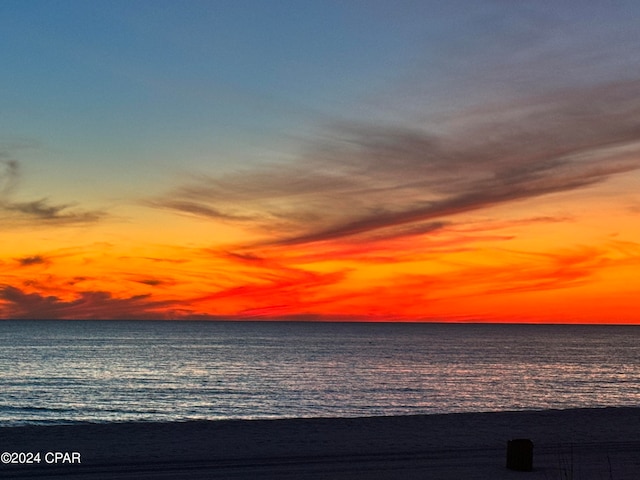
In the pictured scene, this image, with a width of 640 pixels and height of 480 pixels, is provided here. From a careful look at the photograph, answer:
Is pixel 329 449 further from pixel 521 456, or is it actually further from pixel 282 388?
pixel 282 388

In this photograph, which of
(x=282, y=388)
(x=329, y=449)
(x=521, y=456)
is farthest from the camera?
(x=282, y=388)

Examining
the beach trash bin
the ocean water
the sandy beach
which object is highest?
the beach trash bin

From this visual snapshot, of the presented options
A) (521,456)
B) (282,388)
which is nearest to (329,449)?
(521,456)

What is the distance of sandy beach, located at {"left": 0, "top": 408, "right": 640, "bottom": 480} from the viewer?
1498 cm

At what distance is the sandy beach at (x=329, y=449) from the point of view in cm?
1498

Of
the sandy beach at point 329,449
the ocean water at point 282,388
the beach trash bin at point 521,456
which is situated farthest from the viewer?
the ocean water at point 282,388

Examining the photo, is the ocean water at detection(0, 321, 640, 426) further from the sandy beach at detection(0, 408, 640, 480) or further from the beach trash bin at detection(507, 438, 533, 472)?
the beach trash bin at detection(507, 438, 533, 472)

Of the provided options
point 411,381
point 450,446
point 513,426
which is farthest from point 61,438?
point 411,381

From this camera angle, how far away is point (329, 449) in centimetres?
1797

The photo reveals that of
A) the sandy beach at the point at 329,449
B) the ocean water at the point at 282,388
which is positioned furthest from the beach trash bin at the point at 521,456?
the ocean water at the point at 282,388

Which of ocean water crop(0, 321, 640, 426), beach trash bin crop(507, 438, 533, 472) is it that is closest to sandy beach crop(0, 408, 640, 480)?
beach trash bin crop(507, 438, 533, 472)

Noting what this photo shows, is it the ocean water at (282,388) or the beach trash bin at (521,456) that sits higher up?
the beach trash bin at (521,456)

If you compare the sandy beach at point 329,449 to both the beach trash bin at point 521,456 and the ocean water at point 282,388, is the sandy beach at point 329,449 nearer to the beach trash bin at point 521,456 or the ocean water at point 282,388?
the beach trash bin at point 521,456

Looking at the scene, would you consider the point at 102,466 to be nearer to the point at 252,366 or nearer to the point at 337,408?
the point at 337,408
